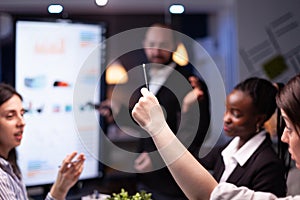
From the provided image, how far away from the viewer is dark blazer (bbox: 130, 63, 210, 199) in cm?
133

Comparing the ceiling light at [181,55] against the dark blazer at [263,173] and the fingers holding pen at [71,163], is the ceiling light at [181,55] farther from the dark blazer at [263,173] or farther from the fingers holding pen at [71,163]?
the fingers holding pen at [71,163]

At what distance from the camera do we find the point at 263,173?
5.02 feet

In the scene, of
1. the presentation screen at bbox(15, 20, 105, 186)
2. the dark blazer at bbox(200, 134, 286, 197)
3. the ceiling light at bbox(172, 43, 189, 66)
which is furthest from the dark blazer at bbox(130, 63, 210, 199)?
the presentation screen at bbox(15, 20, 105, 186)

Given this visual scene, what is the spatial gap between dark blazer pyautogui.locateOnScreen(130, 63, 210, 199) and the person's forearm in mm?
47

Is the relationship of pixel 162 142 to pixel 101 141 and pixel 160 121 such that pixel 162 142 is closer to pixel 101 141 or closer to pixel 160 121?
pixel 160 121

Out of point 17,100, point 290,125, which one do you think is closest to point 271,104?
point 290,125

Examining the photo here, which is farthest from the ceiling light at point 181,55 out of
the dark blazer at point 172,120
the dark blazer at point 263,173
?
the dark blazer at point 263,173

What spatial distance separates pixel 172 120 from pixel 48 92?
0.78 meters

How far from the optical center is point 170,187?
1798 millimetres

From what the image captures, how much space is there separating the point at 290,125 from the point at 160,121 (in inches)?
13.5

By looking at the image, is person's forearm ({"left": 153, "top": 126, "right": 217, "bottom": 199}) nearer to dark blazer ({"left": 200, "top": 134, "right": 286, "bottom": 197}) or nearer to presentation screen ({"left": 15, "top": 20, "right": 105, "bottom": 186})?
dark blazer ({"left": 200, "top": 134, "right": 286, "bottom": 197})

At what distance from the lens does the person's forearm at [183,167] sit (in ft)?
3.90

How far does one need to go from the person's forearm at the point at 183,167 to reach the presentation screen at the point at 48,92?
29.2 inches

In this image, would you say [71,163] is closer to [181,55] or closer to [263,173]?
[181,55]
